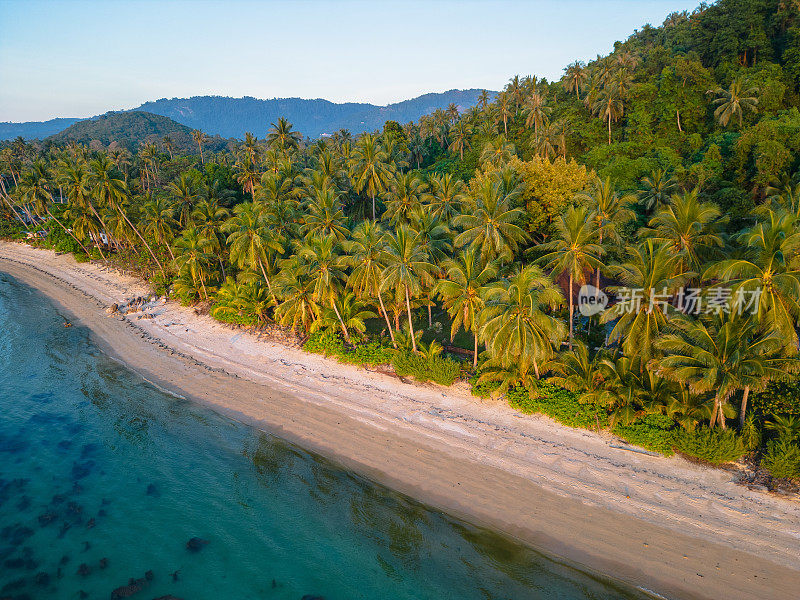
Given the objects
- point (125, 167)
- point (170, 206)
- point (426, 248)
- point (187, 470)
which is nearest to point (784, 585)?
point (426, 248)

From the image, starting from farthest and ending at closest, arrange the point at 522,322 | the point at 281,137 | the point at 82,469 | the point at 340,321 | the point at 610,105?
the point at 281,137 < the point at 610,105 < the point at 340,321 < the point at 82,469 < the point at 522,322

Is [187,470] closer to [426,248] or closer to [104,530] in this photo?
[104,530]

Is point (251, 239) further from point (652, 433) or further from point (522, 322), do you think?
point (652, 433)

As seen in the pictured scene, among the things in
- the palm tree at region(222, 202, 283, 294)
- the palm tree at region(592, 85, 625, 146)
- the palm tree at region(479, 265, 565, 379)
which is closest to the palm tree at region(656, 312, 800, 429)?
the palm tree at region(479, 265, 565, 379)

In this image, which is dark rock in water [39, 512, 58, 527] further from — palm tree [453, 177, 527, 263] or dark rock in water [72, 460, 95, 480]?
palm tree [453, 177, 527, 263]

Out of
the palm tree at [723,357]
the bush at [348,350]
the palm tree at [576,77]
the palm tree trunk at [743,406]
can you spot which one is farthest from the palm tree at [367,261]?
the palm tree at [576,77]

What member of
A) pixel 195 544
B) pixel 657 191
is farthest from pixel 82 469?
pixel 657 191
